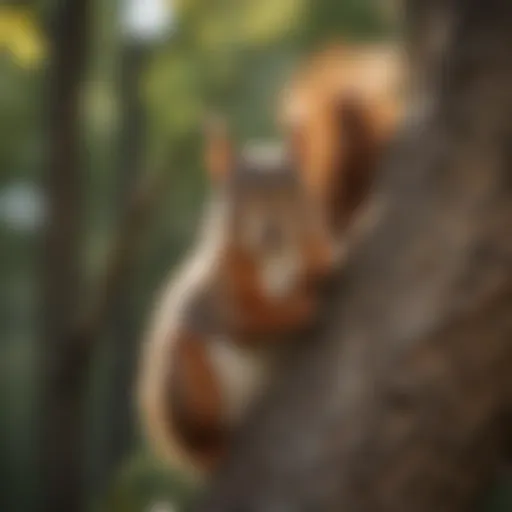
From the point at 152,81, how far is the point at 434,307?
355 millimetres

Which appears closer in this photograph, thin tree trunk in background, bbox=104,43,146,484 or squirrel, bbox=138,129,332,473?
squirrel, bbox=138,129,332,473

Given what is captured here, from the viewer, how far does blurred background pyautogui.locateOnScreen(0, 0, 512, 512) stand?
69cm

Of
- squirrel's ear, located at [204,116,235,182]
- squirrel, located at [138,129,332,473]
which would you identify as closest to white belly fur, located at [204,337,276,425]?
squirrel, located at [138,129,332,473]

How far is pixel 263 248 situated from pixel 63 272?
0.22 m

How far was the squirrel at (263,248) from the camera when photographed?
1.72ft

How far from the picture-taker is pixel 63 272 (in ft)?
2.39

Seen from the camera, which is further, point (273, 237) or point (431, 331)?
point (273, 237)

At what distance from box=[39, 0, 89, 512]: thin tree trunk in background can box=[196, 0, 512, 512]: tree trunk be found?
321 mm

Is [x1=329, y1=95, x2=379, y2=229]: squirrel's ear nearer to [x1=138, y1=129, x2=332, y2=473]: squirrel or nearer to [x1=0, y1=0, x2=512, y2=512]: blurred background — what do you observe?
[x1=138, y1=129, x2=332, y2=473]: squirrel

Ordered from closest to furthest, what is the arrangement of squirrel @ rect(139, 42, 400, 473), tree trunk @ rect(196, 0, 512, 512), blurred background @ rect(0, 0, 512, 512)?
tree trunk @ rect(196, 0, 512, 512)
squirrel @ rect(139, 42, 400, 473)
blurred background @ rect(0, 0, 512, 512)

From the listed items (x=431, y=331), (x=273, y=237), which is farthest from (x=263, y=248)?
(x=431, y=331)

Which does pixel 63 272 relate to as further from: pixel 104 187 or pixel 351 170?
pixel 351 170

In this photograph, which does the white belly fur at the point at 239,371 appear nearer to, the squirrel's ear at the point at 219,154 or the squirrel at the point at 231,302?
the squirrel at the point at 231,302

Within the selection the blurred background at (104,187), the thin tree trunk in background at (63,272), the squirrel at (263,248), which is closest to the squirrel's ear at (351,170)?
the squirrel at (263,248)
